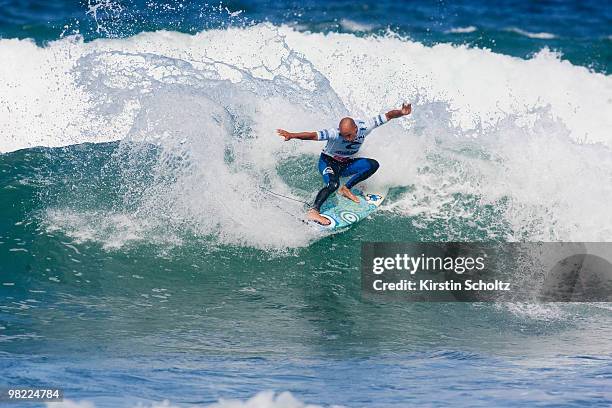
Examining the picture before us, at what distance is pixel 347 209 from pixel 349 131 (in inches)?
42.7

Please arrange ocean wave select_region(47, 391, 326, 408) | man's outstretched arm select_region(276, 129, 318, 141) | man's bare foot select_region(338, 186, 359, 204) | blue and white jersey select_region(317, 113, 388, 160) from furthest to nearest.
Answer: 1. man's bare foot select_region(338, 186, 359, 204)
2. blue and white jersey select_region(317, 113, 388, 160)
3. man's outstretched arm select_region(276, 129, 318, 141)
4. ocean wave select_region(47, 391, 326, 408)

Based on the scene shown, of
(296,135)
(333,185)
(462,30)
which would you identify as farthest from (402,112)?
(462,30)

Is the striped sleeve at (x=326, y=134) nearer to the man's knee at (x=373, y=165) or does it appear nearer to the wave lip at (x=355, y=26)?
the man's knee at (x=373, y=165)

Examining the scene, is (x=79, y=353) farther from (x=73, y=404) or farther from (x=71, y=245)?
(x=71, y=245)

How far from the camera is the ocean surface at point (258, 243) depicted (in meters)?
7.38

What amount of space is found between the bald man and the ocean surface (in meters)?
0.45

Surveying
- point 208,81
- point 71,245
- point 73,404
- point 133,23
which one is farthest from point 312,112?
point 133,23

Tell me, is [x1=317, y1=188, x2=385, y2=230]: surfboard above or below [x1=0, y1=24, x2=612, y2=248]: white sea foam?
below

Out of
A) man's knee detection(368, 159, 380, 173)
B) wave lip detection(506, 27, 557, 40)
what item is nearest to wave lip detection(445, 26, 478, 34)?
wave lip detection(506, 27, 557, 40)

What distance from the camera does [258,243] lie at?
10258 millimetres

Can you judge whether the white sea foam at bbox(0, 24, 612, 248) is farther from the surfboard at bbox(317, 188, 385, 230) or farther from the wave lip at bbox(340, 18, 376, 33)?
the wave lip at bbox(340, 18, 376, 33)

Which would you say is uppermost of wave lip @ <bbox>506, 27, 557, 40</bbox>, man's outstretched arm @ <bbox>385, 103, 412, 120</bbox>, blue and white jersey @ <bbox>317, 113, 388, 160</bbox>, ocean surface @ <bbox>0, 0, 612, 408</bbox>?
wave lip @ <bbox>506, 27, 557, 40</bbox>

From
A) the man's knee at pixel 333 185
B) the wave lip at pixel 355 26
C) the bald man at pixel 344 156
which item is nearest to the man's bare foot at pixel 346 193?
the bald man at pixel 344 156

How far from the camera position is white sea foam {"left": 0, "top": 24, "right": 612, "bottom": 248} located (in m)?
10.7
